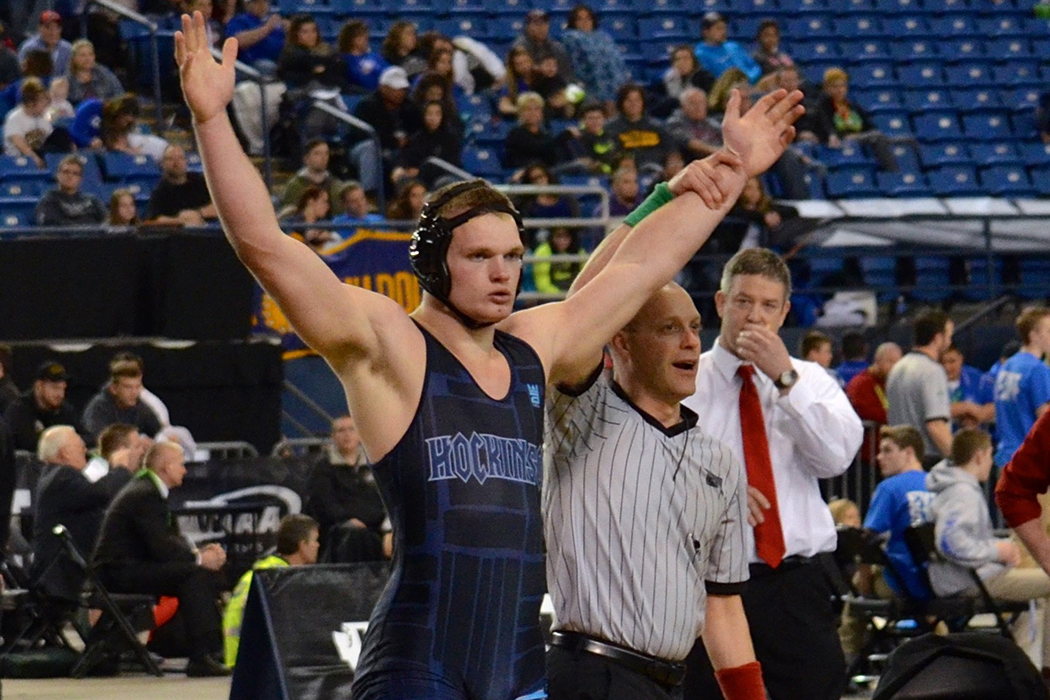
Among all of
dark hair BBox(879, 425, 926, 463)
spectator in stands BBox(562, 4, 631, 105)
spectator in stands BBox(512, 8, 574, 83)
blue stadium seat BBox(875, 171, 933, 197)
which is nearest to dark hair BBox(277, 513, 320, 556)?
dark hair BBox(879, 425, 926, 463)

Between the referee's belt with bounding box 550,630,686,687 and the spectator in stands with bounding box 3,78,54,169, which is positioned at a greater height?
the spectator in stands with bounding box 3,78,54,169

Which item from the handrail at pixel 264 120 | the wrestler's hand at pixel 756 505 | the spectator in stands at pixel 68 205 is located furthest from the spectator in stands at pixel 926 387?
the wrestler's hand at pixel 756 505

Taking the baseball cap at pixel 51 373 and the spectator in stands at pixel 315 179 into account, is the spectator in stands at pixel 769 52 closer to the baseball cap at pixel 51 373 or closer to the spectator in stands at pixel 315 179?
the spectator in stands at pixel 315 179

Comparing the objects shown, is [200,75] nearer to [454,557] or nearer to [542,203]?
[454,557]

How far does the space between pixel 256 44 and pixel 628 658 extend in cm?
1341

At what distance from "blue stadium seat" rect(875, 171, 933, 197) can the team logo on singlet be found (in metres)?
15.2

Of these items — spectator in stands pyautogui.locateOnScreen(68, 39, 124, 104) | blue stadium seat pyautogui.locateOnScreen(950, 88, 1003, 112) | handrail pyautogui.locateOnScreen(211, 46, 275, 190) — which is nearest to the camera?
handrail pyautogui.locateOnScreen(211, 46, 275, 190)

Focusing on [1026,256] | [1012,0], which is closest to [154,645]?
[1026,256]

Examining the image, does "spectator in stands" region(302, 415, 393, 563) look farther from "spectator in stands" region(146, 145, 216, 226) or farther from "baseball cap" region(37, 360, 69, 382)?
"spectator in stands" region(146, 145, 216, 226)

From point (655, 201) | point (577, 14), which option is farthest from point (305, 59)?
point (655, 201)

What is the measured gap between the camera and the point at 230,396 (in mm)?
12867

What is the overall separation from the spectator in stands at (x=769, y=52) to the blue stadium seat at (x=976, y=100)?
7.02 feet

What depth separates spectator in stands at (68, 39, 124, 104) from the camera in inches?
606

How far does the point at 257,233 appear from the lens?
341 centimetres
